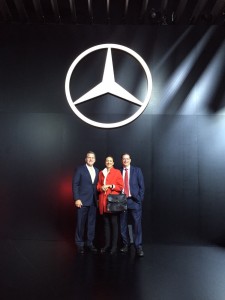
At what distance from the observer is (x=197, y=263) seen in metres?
4.12

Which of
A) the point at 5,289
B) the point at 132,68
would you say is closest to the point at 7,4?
the point at 132,68

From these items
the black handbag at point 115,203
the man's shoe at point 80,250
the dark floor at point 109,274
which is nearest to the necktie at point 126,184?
the black handbag at point 115,203

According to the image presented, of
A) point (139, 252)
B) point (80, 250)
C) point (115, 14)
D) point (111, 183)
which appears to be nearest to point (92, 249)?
point (80, 250)

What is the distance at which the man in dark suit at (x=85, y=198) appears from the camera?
4.79 metres

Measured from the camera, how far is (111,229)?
467 centimetres

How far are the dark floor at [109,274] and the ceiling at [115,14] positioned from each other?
13.0ft

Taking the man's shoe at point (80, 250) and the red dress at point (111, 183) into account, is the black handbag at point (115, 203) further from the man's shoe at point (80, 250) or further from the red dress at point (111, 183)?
the man's shoe at point (80, 250)

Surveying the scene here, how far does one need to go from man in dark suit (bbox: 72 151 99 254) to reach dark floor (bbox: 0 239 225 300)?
0.29m

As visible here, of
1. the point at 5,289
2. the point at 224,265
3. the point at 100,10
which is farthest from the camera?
Result: the point at 100,10

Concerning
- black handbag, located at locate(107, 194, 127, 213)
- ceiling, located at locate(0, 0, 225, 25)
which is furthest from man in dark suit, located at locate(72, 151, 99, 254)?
ceiling, located at locate(0, 0, 225, 25)

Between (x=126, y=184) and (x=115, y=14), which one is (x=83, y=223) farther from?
(x=115, y=14)

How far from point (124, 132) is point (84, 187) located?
1358 millimetres

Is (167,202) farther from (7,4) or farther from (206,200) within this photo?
(7,4)

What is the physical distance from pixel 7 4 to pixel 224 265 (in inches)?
213
